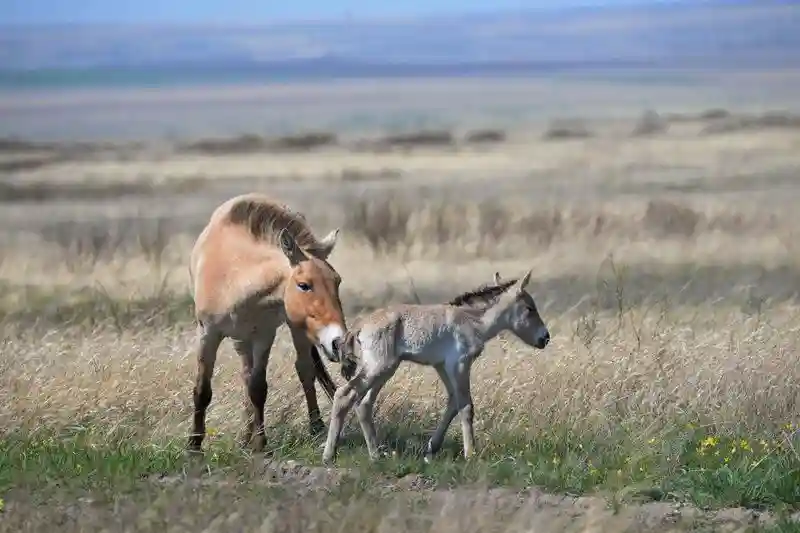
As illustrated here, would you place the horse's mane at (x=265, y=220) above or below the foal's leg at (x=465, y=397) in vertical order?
Answer: above

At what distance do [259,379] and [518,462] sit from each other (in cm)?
196

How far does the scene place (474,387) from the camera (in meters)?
10.6

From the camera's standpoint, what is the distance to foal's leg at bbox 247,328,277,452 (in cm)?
938

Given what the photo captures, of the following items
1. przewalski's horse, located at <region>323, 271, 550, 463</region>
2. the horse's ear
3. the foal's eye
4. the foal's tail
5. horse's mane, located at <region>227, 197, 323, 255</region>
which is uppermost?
horse's mane, located at <region>227, 197, 323, 255</region>

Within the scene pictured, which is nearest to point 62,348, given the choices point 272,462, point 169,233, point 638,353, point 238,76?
point 272,462

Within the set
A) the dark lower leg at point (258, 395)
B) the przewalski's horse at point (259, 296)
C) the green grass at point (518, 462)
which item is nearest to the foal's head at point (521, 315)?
the green grass at point (518, 462)

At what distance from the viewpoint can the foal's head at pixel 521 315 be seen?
875 centimetres

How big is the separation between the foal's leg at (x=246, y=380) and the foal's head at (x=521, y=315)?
1.90 m

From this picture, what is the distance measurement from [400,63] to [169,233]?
25066mm

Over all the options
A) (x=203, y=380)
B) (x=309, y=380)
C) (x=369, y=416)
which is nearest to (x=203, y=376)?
(x=203, y=380)

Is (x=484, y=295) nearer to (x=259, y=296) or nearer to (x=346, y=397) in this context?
(x=346, y=397)

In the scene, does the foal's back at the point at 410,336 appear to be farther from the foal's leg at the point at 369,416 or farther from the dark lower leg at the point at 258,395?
the dark lower leg at the point at 258,395

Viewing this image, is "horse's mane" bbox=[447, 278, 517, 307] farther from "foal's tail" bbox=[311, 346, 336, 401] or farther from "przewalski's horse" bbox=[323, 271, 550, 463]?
"foal's tail" bbox=[311, 346, 336, 401]

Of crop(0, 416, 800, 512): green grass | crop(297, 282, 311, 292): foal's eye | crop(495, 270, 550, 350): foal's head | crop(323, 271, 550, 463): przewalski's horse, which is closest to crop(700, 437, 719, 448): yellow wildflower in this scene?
crop(0, 416, 800, 512): green grass
